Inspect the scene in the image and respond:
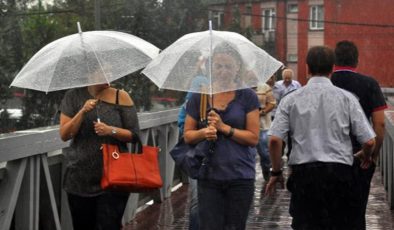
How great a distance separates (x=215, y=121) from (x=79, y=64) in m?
1.02

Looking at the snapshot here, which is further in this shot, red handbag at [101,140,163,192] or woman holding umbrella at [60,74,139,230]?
woman holding umbrella at [60,74,139,230]

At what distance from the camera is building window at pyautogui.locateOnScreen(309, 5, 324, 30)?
5175 cm

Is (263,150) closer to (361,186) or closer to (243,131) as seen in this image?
(361,186)

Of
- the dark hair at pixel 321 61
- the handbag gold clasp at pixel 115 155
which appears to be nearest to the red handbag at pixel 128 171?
the handbag gold clasp at pixel 115 155

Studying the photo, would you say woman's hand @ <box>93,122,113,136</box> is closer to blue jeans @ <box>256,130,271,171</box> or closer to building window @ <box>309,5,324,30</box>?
blue jeans @ <box>256,130,271,171</box>

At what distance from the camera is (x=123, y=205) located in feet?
17.6

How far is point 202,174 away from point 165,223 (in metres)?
3.47

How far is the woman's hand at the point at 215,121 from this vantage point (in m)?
5.00

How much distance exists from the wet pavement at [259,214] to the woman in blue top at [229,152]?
3107 millimetres

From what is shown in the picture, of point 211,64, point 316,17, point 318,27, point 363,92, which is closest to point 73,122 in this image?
point 211,64

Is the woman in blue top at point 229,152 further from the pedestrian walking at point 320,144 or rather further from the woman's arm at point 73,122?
the woman's arm at point 73,122

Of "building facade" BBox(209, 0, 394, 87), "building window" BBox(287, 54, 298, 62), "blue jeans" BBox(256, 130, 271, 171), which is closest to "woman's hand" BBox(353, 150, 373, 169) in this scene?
"blue jeans" BBox(256, 130, 271, 171)

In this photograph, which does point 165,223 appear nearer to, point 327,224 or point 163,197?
point 163,197

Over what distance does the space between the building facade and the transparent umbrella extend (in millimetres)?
42410
